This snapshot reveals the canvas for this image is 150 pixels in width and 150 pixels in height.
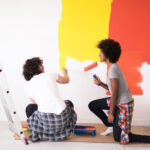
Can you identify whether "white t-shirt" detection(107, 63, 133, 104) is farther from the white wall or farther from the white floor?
the white wall

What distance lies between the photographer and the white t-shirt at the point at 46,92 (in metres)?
1.98

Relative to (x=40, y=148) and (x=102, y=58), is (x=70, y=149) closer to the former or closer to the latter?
(x=40, y=148)

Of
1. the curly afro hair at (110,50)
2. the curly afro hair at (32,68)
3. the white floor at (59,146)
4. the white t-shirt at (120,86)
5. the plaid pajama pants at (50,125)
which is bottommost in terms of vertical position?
the white floor at (59,146)

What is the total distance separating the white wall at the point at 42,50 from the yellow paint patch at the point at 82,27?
0.07 meters

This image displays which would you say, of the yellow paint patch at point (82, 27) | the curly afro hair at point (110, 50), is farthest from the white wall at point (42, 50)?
the curly afro hair at point (110, 50)

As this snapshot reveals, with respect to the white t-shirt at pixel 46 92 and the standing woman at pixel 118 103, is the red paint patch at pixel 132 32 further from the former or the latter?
the white t-shirt at pixel 46 92

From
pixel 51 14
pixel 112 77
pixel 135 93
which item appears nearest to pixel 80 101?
pixel 135 93

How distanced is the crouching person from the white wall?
21.0 inches

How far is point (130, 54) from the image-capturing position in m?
2.53

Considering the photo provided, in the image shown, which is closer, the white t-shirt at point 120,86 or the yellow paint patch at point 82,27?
the white t-shirt at point 120,86

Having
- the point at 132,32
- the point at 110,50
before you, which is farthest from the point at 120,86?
the point at 132,32

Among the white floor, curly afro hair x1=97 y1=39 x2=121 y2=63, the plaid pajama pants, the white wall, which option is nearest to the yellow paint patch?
the white wall

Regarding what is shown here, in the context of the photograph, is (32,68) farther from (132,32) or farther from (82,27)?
(132,32)

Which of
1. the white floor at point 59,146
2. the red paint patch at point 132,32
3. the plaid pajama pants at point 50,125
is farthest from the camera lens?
the red paint patch at point 132,32
